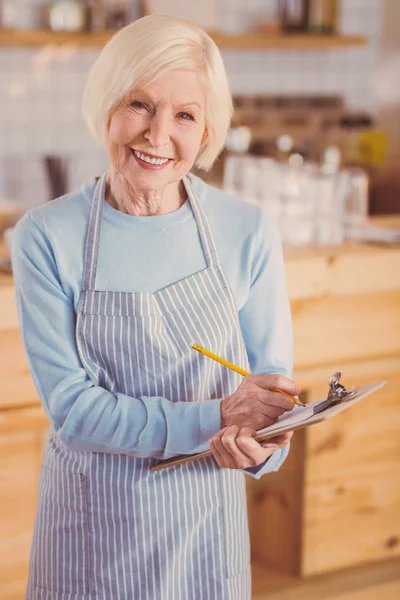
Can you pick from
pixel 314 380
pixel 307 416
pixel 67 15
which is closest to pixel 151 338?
pixel 307 416

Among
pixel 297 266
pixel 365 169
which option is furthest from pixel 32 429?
pixel 365 169

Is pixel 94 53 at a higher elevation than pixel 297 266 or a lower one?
higher

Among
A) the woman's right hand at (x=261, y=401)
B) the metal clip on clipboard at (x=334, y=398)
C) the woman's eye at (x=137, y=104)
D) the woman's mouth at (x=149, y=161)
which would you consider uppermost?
the woman's eye at (x=137, y=104)

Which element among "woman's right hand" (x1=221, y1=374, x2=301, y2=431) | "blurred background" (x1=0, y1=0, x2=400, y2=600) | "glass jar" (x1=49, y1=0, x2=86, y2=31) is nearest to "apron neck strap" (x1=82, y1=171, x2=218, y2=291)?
"woman's right hand" (x1=221, y1=374, x2=301, y2=431)

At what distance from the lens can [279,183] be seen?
269cm

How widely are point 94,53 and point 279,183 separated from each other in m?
2.38

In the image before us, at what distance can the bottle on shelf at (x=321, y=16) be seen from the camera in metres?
4.98

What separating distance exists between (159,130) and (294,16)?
3.91 metres

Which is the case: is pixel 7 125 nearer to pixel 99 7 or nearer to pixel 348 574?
pixel 99 7

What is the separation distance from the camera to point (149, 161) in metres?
1.39

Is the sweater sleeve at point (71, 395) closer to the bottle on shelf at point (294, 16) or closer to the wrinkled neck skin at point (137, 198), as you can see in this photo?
the wrinkled neck skin at point (137, 198)

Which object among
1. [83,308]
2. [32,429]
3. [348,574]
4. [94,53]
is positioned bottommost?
[348,574]

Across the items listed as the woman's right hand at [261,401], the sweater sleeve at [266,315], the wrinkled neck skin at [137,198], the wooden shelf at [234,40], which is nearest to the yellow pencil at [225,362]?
the woman's right hand at [261,401]

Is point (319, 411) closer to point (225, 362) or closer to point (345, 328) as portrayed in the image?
point (225, 362)
